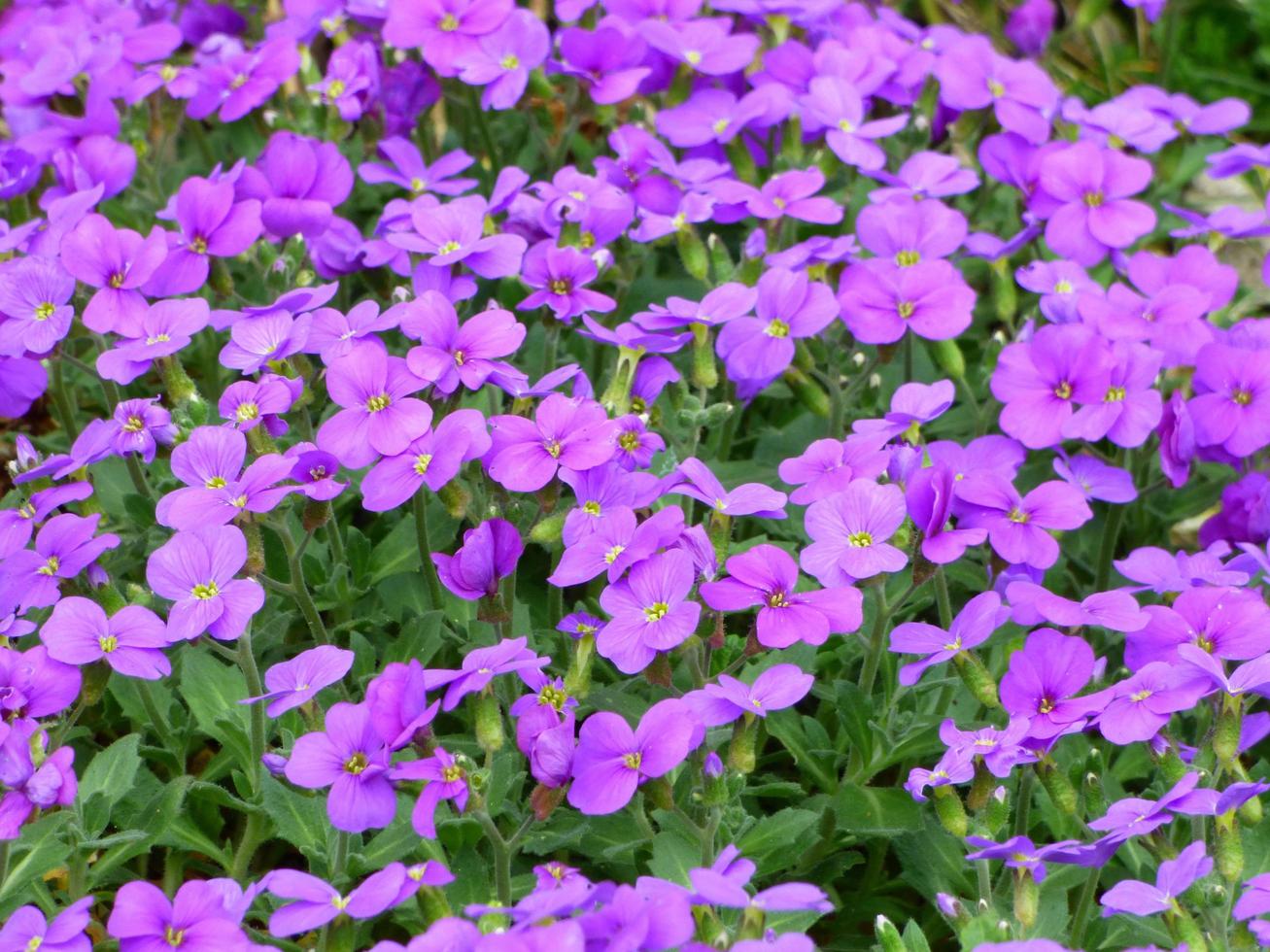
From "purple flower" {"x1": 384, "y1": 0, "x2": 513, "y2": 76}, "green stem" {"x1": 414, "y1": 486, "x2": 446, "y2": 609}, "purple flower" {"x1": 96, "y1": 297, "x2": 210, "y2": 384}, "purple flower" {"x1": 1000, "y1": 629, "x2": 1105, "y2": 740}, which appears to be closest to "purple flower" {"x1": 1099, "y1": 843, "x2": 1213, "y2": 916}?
"purple flower" {"x1": 1000, "y1": 629, "x2": 1105, "y2": 740}

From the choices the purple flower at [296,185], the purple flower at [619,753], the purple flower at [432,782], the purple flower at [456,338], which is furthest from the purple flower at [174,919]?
the purple flower at [296,185]

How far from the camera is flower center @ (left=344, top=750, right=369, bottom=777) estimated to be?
2.50 m

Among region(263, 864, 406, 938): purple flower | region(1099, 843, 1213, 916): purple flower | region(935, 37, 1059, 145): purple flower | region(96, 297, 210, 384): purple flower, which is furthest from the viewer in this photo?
region(935, 37, 1059, 145): purple flower

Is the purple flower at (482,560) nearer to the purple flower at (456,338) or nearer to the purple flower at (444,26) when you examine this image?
the purple flower at (456,338)

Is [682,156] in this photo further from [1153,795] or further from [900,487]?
[1153,795]

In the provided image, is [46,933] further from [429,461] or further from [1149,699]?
[1149,699]

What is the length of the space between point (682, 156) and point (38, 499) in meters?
2.07

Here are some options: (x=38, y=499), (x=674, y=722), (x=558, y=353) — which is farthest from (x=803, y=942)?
(x=558, y=353)

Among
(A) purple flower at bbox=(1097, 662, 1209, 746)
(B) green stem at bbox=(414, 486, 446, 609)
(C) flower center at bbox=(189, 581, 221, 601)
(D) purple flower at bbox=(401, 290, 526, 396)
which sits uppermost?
(D) purple flower at bbox=(401, 290, 526, 396)

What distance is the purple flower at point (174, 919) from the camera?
7.68 feet

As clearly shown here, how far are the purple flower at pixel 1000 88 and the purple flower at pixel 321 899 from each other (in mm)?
2701

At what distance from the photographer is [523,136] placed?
477 centimetres

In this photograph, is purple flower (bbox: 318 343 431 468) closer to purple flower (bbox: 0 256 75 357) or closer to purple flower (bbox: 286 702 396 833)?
purple flower (bbox: 286 702 396 833)

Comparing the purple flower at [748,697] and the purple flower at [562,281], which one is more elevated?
the purple flower at [562,281]
